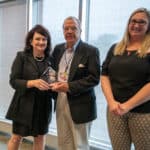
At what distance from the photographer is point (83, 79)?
2.35 metres

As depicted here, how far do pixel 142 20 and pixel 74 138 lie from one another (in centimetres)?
116

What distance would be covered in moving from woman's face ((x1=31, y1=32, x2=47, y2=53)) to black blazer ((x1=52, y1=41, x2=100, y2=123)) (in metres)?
0.32

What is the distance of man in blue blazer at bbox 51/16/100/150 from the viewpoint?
2346mm

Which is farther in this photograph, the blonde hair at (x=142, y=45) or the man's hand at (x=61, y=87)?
the man's hand at (x=61, y=87)

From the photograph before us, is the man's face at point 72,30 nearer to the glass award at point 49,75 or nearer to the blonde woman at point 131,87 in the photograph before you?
the glass award at point 49,75

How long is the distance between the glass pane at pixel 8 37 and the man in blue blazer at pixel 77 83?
1871mm

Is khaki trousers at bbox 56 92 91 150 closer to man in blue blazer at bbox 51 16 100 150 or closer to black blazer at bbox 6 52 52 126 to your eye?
man in blue blazer at bbox 51 16 100 150

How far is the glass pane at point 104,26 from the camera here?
9.65 ft

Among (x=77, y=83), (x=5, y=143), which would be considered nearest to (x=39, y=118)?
(x=77, y=83)

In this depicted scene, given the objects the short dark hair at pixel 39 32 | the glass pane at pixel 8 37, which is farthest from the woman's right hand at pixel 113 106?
the glass pane at pixel 8 37

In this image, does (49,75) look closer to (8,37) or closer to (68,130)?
(68,130)

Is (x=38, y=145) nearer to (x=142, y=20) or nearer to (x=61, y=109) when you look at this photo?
(x=61, y=109)

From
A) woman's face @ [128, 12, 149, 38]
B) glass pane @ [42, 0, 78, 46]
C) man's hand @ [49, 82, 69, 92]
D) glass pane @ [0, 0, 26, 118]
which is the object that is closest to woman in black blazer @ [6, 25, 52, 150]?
man's hand @ [49, 82, 69, 92]

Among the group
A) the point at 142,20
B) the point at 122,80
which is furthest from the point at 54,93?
the point at 142,20
